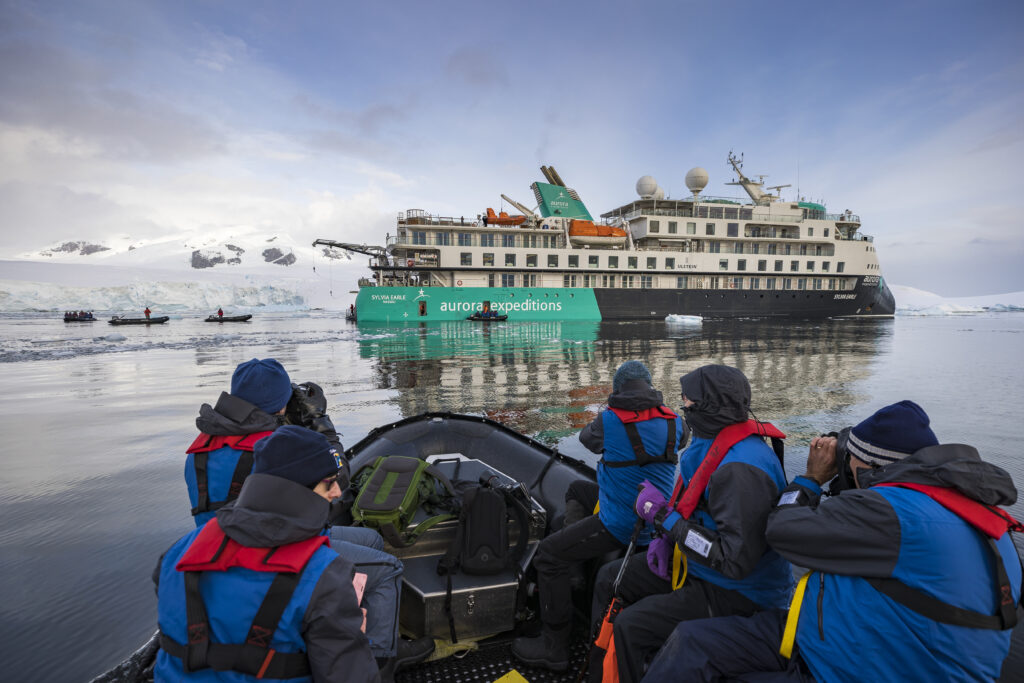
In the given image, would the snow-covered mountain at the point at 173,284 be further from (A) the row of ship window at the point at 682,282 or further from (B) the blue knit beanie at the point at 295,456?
(B) the blue knit beanie at the point at 295,456

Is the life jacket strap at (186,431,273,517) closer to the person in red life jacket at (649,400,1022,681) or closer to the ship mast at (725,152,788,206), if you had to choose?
the person in red life jacket at (649,400,1022,681)

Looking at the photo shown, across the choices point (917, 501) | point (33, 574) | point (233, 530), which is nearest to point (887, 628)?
point (917, 501)

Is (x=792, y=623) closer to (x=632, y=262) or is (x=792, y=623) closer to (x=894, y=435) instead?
(x=894, y=435)

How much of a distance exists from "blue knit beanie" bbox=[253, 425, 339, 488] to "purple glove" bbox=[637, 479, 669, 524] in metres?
1.27

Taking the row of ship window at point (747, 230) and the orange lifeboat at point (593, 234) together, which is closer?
the orange lifeboat at point (593, 234)

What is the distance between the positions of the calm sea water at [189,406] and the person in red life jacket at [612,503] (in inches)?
86.2

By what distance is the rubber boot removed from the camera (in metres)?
2.30

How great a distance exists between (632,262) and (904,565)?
32.8m

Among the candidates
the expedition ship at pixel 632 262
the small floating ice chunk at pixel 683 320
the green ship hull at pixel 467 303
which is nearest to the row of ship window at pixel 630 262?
the expedition ship at pixel 632 262

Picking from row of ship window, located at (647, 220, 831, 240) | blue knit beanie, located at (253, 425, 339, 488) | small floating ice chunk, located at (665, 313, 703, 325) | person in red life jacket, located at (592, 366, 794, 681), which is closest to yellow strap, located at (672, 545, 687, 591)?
person in red life jacket, located at (592, 366, 794, 681)

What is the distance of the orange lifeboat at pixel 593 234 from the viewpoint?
106 ft

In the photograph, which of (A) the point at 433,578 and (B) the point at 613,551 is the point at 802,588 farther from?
(A) the point at 433,578

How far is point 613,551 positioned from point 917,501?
152 centimetres

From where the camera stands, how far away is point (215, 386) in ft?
31.8
